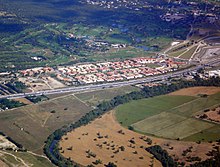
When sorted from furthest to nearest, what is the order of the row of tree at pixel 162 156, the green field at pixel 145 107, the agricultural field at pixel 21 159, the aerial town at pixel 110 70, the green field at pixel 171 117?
the aerial town at pixel 110 70, the green field at pixel 145 107, the green field at pixel 171 117, the row of tree at pixel 162 156, the agricultural field at pixel 21 159

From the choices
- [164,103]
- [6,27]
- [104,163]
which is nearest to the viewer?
[104,163]

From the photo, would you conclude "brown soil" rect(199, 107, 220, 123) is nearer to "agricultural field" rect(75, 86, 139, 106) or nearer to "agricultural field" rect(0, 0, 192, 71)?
"agricultural field" rect(75, 86, 139, 106)

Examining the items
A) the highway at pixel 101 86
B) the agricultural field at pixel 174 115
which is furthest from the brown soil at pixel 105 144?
the highway at pixel 101 86

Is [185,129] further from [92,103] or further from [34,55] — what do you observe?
[34,55]

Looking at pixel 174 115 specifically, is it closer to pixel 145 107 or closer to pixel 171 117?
pixel 171 117

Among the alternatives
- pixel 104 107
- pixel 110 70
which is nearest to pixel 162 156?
pixel 104 107

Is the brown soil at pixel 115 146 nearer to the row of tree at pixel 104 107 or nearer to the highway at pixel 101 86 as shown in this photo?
the row of tree at pixel 104 107

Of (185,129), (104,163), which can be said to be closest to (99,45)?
(185,129)
